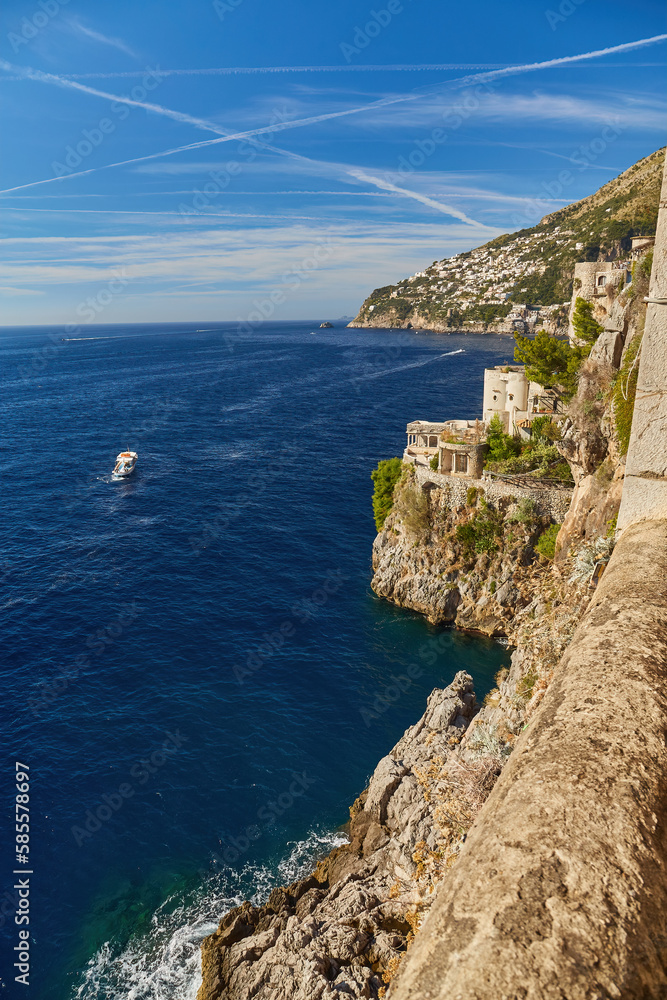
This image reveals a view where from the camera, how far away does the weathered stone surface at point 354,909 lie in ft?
59.0

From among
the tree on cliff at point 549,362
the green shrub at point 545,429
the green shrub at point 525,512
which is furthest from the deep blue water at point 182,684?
the tree on cliff at point 549,362

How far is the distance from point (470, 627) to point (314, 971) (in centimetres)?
2683

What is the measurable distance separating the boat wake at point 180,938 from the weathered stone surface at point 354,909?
97cm

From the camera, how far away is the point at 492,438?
152 ft

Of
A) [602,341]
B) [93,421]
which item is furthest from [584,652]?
[93,421]

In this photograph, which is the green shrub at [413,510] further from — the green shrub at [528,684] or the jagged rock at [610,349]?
the green shrub at [528,684]

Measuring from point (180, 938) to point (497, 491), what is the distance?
32557 millimetres

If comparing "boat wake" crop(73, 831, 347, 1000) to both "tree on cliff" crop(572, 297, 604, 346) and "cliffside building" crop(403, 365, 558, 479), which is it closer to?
"cliffside building" crop(403, 365, 558, 479)

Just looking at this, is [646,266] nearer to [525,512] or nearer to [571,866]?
[571,866]

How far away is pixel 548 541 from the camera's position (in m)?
40.5

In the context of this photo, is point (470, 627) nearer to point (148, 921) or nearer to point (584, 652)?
point (148, 921)

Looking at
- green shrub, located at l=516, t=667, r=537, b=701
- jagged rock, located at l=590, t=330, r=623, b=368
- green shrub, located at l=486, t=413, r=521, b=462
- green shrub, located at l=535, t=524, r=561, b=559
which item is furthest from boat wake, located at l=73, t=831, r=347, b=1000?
green shrub, located at l=486, t=413, r=521, b=462

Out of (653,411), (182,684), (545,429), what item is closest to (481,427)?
(545,429)

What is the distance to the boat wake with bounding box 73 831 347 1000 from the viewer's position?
21453 mm
